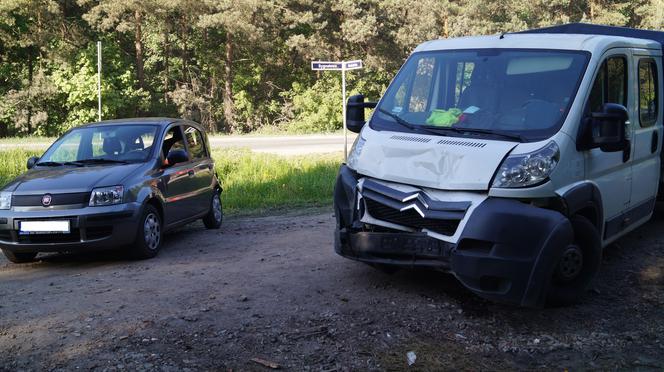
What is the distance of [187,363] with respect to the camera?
175 inches

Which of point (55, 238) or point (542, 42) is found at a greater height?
point (542, 42)

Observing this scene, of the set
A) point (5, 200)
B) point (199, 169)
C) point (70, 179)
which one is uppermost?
point (70, 179)

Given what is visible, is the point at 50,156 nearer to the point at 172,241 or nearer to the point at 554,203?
the point at 172,241

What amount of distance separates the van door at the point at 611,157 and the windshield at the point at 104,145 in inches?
210

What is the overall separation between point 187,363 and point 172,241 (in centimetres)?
516

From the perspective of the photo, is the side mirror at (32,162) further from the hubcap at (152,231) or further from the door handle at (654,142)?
the door handle at (654,142)

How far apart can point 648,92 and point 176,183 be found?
567 cm

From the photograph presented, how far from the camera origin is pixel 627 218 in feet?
22.1

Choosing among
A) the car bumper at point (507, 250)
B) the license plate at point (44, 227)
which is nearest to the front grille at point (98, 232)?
the license plate at point (44, 227)

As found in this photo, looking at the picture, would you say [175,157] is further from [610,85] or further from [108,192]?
[610,85]

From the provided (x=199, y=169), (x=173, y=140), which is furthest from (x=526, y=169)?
(x=199, y=169)

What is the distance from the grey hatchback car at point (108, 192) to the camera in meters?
7.57

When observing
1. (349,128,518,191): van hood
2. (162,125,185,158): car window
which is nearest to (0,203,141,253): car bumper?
(162,125,185,158): car window

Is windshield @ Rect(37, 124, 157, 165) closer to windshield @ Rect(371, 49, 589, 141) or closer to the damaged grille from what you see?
windshield @ Rect(371, 49, 589, 141)
